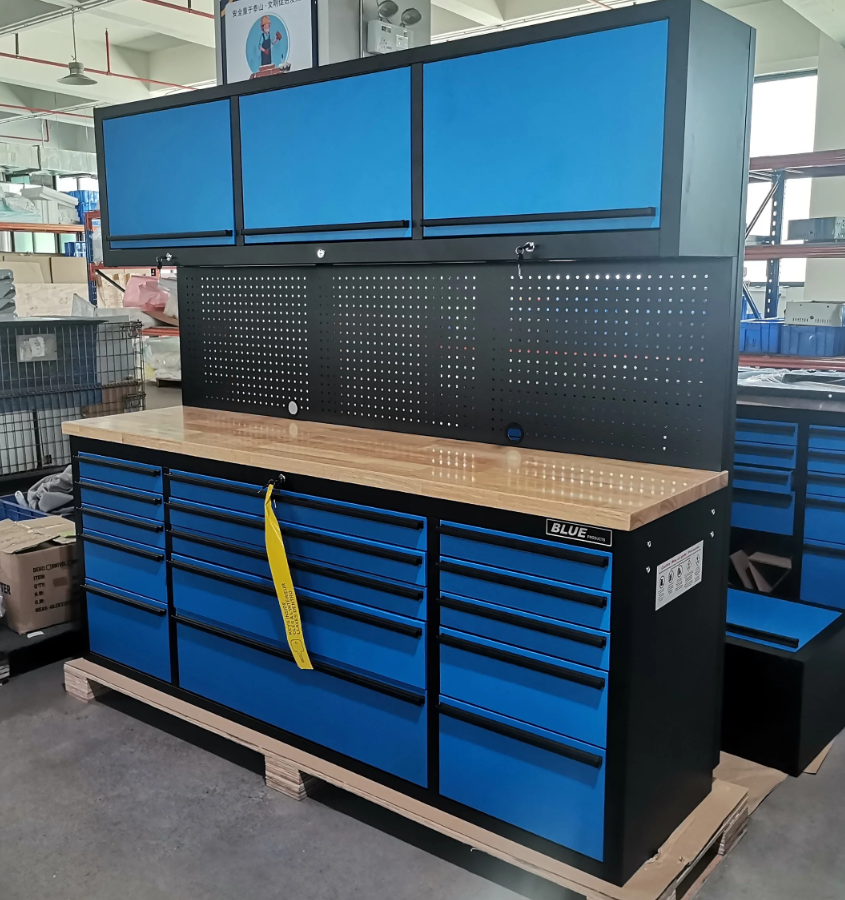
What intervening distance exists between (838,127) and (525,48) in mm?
6319

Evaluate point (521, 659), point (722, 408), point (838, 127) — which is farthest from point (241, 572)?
point (838, 127)

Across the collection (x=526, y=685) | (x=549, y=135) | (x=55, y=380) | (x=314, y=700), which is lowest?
(x=314, y=700)

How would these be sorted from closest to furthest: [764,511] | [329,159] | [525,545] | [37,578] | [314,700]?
[525,545] < [314,700] < [329,159] < [37,578] < [764,511]

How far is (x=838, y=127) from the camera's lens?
7055mm

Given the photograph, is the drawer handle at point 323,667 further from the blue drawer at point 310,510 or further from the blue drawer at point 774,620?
the blue drawer at point 774,620

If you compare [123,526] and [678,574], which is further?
[123,526]

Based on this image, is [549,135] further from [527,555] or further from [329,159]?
[527,555]

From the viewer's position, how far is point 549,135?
1881 mm

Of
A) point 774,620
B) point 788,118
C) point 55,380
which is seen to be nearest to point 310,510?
point 774,620

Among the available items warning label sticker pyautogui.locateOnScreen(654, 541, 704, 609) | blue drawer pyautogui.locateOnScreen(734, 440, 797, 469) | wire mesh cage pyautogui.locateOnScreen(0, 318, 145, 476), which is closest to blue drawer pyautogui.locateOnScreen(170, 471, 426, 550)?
warning label sticker pyautogui.locateOnScreen(654, 541, 704, 609)

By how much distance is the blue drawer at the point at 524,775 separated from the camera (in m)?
1.71

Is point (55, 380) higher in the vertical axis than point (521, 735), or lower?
higher

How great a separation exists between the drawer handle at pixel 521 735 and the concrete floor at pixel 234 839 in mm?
359

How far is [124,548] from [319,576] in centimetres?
78
